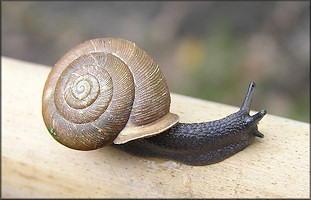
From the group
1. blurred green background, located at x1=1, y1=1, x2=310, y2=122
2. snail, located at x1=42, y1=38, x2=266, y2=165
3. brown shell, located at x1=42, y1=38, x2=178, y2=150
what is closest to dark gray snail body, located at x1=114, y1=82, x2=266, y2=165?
snail, located at x1=42, y1=38, x2=266, y2=165

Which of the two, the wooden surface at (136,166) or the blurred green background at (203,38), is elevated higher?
the blurred green background at (203,38)

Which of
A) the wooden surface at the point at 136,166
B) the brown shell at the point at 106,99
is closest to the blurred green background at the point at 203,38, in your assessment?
the wooden surface at the point at 136,166

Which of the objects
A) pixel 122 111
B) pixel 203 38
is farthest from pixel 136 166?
pixel 203 38

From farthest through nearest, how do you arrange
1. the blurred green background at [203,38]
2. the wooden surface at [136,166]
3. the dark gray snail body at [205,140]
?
the blurred green background at [203,38] → the dark gray snail body at [205,140] → the wooden surface at [136,166]

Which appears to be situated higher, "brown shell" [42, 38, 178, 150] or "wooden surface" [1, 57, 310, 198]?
"brown shell" [42, 38, 178, 150]

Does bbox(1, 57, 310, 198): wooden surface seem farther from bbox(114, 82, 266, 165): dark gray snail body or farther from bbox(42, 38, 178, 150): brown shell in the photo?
bbox(42, 38, 178, 150): brown shell

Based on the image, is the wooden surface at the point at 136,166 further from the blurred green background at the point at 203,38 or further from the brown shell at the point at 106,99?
the blurred green background at the point at 203,38
